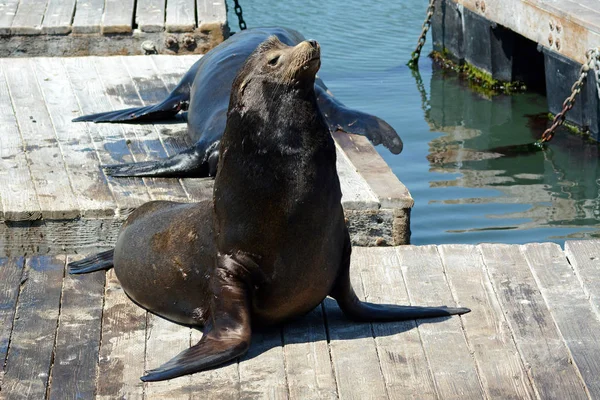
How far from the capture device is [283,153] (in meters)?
3.64

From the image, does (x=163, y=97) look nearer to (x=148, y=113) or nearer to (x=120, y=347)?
(x=148, y=113)

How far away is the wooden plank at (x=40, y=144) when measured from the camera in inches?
193

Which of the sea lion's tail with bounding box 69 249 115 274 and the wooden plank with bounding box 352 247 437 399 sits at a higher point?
the wooden plank with bounding box 352 247 437 399

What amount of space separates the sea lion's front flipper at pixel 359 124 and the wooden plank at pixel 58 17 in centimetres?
299

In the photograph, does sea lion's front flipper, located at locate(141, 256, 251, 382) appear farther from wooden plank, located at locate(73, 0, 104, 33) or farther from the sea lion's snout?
wooden plank, located at locate(73, 0, 104, 33)

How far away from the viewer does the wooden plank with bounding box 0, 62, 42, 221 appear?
15.8 ft

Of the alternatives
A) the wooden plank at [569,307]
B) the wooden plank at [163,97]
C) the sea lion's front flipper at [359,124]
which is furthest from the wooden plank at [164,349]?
the sea lion's front flipper at [359,124]

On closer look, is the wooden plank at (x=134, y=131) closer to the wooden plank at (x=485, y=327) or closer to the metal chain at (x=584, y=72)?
the wooden plank at (x=485, y=327)

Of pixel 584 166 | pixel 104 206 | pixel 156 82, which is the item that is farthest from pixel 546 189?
pixel 104 206

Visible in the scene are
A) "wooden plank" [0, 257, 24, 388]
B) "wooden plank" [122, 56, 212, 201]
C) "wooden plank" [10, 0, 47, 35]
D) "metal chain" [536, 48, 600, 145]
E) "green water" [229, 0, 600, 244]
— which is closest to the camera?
"wooden plank" [0, 257, 24, 388]

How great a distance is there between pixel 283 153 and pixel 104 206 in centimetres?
152

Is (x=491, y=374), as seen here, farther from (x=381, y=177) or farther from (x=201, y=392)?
(x=381, y=177)

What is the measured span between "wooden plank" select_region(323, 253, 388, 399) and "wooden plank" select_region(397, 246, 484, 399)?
20cm

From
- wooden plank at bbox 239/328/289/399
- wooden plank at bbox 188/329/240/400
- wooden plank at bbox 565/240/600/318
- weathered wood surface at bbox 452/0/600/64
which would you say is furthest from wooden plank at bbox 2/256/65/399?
weathered wood surface at bbox 452/0/600/64
